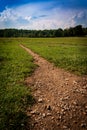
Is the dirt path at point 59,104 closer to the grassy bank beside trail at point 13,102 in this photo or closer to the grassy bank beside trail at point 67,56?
the grassy bank beside trail at point 13,102

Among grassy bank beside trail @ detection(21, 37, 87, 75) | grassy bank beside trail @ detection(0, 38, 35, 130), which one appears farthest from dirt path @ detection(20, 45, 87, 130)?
grassy bank beside trail @ detection(21, 37, 87, 75)

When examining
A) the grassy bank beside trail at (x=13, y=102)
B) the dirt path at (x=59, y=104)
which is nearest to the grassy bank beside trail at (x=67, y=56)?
the dirt path at (x=59, y=104)

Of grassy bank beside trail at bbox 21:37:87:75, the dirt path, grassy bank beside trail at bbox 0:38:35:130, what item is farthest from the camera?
grassy bank beside trail at bbox 21:37:87:75

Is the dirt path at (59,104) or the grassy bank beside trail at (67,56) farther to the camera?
the grassy bank beside trail at (67,56)

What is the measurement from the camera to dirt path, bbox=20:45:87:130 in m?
4.78

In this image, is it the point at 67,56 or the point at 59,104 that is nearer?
the point at 59,104

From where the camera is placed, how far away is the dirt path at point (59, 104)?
478cm

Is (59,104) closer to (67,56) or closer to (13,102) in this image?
(13,102)

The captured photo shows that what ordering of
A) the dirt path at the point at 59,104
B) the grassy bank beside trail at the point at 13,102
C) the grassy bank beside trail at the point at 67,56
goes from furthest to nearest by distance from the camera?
the grassy bank beside trail at the point at 67,56 → the dirt path at the point at 59,104 → the grassy bank beside trail at the point at 13,102

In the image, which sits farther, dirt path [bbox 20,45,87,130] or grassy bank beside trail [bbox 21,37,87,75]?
grassy bank beside trail [bbox 21,37,87,75]

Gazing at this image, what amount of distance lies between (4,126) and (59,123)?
5.59ft

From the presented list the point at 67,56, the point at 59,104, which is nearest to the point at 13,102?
the point at 59,104

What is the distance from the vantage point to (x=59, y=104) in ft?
19.5

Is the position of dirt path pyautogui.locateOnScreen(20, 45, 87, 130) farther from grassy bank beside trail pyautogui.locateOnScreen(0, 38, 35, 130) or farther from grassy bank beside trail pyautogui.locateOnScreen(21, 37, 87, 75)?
grassy bank beside trail pyautogui.locateOnScreen(21, 37, 87, 75)
